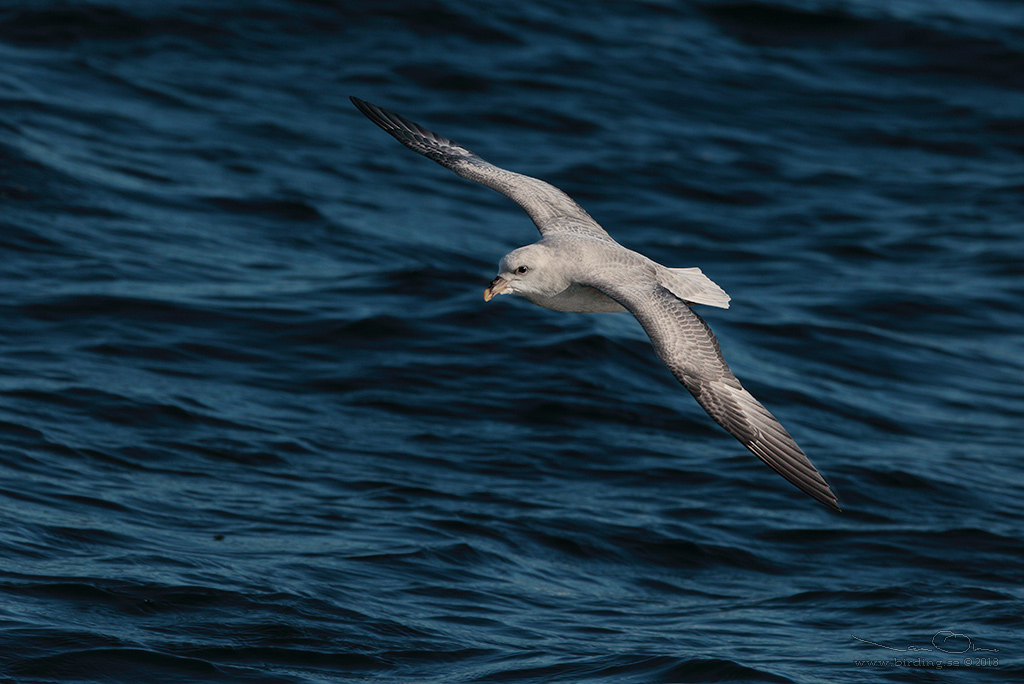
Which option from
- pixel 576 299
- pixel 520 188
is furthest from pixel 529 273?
pixel 520 188

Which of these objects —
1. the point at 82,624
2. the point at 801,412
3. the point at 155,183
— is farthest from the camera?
the point at 155,183

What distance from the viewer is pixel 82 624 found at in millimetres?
7406

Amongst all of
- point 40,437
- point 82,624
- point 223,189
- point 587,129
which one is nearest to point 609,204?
point 587,129

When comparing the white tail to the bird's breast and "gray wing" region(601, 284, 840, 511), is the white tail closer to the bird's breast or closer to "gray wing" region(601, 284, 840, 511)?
the bird's breast

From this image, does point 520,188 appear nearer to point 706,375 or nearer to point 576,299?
point 576,299

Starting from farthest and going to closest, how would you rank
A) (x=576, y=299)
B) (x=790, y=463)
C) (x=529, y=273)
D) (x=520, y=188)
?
(x=520, y=188)
(x=576, y=299)
(x=529, y=273)
(x=790, y=463)

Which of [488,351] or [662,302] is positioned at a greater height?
[662,302]

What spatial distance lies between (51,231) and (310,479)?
4660 mm

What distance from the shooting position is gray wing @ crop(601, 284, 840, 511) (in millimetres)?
6891

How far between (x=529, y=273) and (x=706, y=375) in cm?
117

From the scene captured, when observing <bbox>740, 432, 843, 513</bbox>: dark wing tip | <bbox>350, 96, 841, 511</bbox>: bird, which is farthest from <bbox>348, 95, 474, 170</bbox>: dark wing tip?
<bbox>740, 432, 843, 513</bbox>: dark wing tip

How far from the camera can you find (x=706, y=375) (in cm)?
700

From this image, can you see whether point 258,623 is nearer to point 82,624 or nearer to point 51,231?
point 82,624

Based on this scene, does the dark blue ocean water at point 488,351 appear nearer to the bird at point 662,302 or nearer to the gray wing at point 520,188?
the bird at point 662,302
